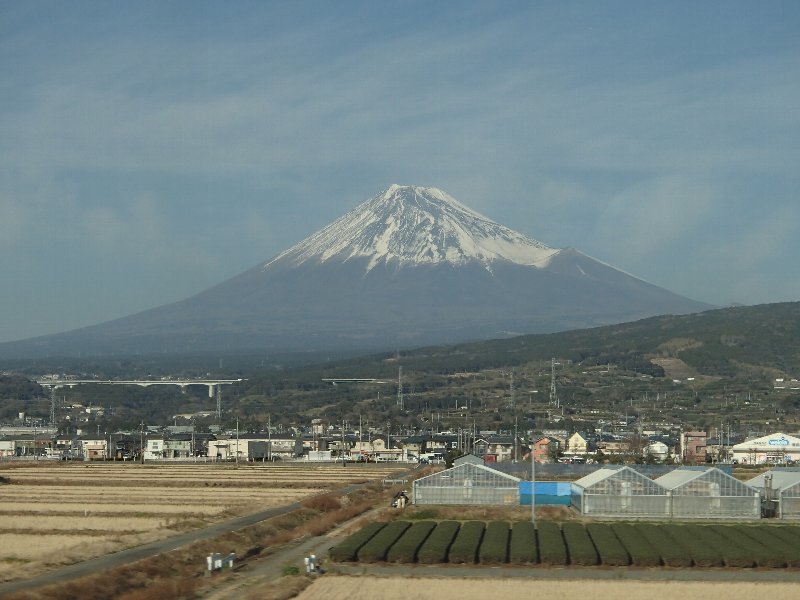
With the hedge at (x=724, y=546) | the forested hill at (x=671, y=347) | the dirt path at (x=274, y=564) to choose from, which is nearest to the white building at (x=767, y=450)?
the hedge at (x=724, y=546)

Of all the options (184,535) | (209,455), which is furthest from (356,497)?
(209,455)

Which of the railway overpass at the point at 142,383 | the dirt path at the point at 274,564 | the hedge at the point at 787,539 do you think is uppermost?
the railway overpass at the point at 142,383

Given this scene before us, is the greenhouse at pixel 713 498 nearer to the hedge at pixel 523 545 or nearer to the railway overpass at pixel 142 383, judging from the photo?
the hedge at pixel 523 545

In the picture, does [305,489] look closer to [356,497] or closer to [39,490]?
[356,497]

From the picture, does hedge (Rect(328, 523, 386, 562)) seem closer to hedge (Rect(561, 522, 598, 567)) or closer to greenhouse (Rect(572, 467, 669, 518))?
hedge (Rect(561, 522, 598, 567))

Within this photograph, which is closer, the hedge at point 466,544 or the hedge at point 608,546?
the hedge at point 608,546

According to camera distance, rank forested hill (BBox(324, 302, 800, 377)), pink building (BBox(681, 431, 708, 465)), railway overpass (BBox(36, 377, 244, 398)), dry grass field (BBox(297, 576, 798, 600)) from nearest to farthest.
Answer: dry grass field (BBox(297, 576, 798, 600)), pink building (BBox(681, 431, 708, 465)), forested hill (BBox(324, 302, 800, 377)), railway overpass (BBox(36, 377, 244, 398))

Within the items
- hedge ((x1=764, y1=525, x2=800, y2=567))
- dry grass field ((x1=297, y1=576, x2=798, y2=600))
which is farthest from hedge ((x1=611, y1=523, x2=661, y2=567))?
hedge ((x1=764, y1=525, x2=800, y2=567))
